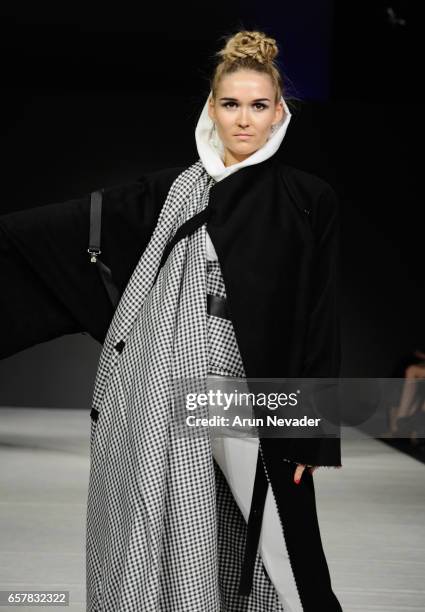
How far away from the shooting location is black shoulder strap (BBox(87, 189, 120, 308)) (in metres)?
1.86

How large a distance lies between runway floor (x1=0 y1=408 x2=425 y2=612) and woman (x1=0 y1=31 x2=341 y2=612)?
102cm

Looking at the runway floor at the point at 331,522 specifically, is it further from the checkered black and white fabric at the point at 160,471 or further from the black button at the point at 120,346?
the black button at the point at 120,346

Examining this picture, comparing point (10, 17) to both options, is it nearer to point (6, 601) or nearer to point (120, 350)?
point (6, 601)

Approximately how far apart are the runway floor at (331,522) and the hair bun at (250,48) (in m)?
1.48

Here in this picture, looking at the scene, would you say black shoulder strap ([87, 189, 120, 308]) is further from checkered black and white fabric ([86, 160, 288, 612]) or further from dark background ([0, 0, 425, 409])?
dark background ([0, 0, 425, 409])

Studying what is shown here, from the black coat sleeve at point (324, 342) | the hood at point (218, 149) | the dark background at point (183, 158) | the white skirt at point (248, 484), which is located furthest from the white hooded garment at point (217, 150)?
the dark background at point (183, 158)

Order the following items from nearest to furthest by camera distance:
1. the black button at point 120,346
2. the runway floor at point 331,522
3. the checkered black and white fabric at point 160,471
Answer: the checkered black and white fabric at point 160,471
the black button at point 120,346
the runway floor at point 331,522

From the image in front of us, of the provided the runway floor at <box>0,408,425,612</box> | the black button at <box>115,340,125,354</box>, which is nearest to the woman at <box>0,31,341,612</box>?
the black button at <box>115,340,125,354</box>

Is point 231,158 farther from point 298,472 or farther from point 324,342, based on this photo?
point 298,472

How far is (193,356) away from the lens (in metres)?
1.71

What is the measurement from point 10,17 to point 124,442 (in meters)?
6.73

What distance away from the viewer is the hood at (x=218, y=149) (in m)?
1.82

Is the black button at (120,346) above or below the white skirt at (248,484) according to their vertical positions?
above

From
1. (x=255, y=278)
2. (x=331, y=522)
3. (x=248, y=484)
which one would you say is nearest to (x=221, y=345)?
(x=255, y=278)
